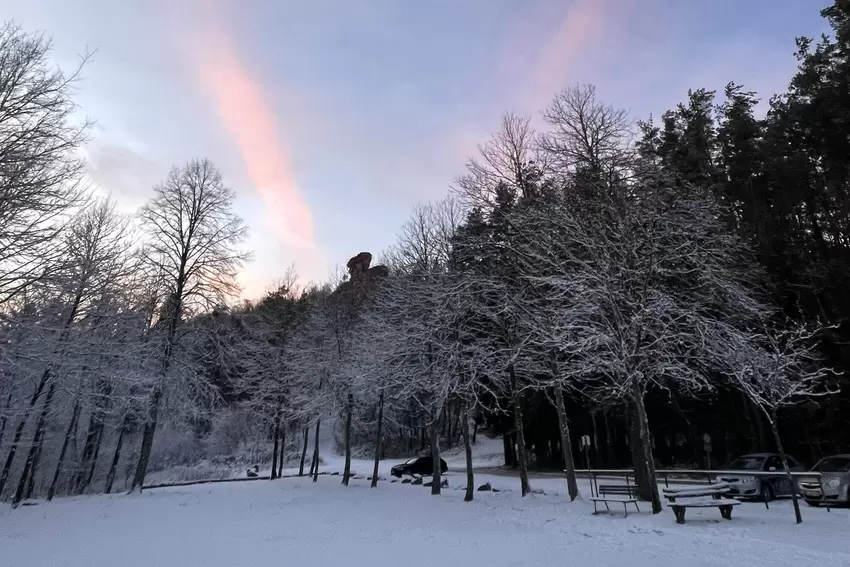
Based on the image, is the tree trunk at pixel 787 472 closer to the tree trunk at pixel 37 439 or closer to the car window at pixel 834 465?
the car window at pixel 834 465

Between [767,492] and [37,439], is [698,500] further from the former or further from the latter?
[37,439]

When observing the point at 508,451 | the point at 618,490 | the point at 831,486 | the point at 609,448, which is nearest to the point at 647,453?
the point at 618,490

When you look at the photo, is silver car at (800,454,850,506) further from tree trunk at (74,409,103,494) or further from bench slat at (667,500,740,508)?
tree trunk at (74,409,103,494)

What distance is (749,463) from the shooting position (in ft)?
55.1

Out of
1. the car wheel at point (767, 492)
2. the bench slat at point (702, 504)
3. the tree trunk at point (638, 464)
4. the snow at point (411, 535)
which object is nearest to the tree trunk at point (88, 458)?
the snow at point (411, 535)

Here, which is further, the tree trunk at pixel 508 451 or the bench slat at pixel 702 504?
the tree trunk at pixel 508 451

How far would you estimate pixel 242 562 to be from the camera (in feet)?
27.1

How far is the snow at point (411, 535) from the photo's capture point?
806 cm

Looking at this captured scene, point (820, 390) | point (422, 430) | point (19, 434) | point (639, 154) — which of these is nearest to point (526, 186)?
point (639, 154)

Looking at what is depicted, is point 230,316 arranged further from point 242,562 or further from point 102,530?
point 242,562

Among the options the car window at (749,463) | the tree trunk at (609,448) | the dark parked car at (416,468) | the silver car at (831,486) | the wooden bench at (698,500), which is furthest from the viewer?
the tree trunk at (609,448)

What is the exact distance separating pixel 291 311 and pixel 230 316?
11.7 metres

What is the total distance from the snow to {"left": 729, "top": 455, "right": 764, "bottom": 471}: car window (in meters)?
1.48

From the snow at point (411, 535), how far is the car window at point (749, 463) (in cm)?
148
